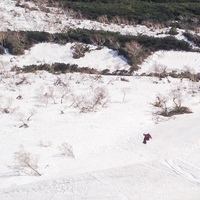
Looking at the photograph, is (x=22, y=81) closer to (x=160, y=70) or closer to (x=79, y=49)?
(x=79, y=49)

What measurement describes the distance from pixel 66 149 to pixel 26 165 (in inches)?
75.5

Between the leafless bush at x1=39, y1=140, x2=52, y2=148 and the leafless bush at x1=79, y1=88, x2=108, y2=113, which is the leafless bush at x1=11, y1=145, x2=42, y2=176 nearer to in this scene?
the leafless bush at x1=39, y1=140, x2=52, y2=148

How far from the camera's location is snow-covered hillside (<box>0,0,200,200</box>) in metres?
14.8

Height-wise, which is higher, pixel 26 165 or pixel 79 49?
pixel 79 49

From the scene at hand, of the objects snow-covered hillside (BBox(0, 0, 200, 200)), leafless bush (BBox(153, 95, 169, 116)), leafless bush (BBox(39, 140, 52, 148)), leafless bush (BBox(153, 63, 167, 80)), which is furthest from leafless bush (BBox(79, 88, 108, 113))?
leafless bush (BBox(153, 63, 167, 80))

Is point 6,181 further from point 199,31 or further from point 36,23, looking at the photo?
point 199,31

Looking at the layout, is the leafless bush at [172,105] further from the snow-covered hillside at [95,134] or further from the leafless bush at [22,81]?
the leafless bush at [22,81]

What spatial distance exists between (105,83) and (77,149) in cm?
779

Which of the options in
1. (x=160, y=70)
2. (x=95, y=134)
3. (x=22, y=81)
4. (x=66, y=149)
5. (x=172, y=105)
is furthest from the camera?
(x=160, y=70)

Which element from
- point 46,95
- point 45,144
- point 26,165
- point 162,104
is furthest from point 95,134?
point 162,104

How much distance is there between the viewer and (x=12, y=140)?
17812 mm

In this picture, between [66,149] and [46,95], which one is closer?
[66,149]

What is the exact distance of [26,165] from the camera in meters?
15.6

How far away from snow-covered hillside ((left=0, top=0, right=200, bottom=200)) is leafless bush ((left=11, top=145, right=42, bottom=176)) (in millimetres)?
38
